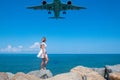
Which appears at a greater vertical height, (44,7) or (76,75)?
(44,7)

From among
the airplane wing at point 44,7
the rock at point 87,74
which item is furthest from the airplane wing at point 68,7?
the rock at point 87,74

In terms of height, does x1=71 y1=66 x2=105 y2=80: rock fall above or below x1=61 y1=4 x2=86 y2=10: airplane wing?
below

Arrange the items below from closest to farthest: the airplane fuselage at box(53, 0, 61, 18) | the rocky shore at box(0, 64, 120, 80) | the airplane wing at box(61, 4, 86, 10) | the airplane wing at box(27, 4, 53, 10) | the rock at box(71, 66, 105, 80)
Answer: the rocky shore at box(0, 64, 120, 80)
the rock at box(71, 66, 105, 80)
the airplane fuselage at box(53, 0, 61, 18)
the airplane wing at box(27, 4, 53, 10)
the airplane wing at box(61, 4, 86, 10)

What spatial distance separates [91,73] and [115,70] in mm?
1472

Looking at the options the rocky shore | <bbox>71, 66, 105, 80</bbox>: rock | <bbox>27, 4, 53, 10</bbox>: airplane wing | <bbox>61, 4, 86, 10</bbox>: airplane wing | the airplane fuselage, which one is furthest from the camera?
<bbox>61, 4, 86, 10</bbox>: airplane wing

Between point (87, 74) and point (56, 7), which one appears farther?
point (56, 7)

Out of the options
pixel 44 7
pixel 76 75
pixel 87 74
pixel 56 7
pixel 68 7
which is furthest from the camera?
pixel 44 7

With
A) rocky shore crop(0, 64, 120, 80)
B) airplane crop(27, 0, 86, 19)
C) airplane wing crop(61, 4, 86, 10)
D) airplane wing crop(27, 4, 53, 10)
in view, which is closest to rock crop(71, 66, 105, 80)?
rocky shore crop(0, 64, 120, 80)

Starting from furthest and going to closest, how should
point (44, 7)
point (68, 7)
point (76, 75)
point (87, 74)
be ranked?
point (44, 7) → point (68, 7) → point (87, 74) → point (76, 75)

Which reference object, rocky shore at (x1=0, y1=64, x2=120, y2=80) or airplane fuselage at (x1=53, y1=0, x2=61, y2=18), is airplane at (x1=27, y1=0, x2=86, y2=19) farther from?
rocky shore at (x1=0, y1=64, x2=120, y2=80)

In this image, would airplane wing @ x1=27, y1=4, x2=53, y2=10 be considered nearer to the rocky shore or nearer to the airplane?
the airplane

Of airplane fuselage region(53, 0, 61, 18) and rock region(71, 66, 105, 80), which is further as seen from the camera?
airplane fuselage region(53, 0, 61, 18)

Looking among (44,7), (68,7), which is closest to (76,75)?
(68,7)

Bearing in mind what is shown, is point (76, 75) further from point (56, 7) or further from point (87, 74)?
point (56, 7)
